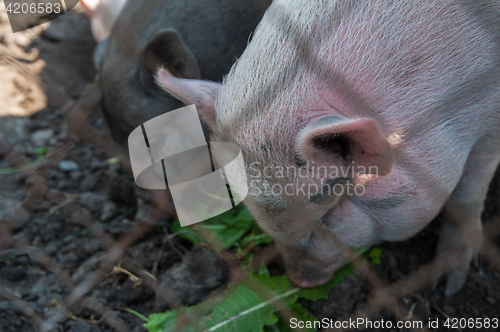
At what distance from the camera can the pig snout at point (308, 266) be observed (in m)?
1.85

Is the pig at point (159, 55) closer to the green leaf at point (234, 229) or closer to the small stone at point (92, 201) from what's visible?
the small stone at point (92, 201)

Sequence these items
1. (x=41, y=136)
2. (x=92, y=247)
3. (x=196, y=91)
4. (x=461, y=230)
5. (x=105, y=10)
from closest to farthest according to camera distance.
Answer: (x=196, y=91)
(x=461, y=230)
(x=92, y=247)
(x=105, y=10)
(x=41, y=136)

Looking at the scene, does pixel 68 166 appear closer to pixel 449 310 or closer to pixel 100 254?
pixel 100 254

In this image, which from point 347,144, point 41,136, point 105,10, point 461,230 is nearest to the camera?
point 347,144

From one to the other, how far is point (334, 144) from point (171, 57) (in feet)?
4.17

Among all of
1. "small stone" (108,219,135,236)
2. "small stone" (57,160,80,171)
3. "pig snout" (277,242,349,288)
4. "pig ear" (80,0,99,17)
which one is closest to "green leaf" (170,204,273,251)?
"small stone" (108,219,135,236)

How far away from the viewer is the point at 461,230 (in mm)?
2184

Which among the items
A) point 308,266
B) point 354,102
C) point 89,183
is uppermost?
point 354,102

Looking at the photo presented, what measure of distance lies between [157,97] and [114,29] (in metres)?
→ 0.59

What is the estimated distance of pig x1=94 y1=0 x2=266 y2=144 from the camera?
7.71 feet

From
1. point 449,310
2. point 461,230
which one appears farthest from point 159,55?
point 449,310

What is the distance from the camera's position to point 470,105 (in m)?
1.58

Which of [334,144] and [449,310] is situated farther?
[449,310]

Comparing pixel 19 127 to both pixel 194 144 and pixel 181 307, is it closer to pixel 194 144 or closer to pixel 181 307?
pixel 194 144
